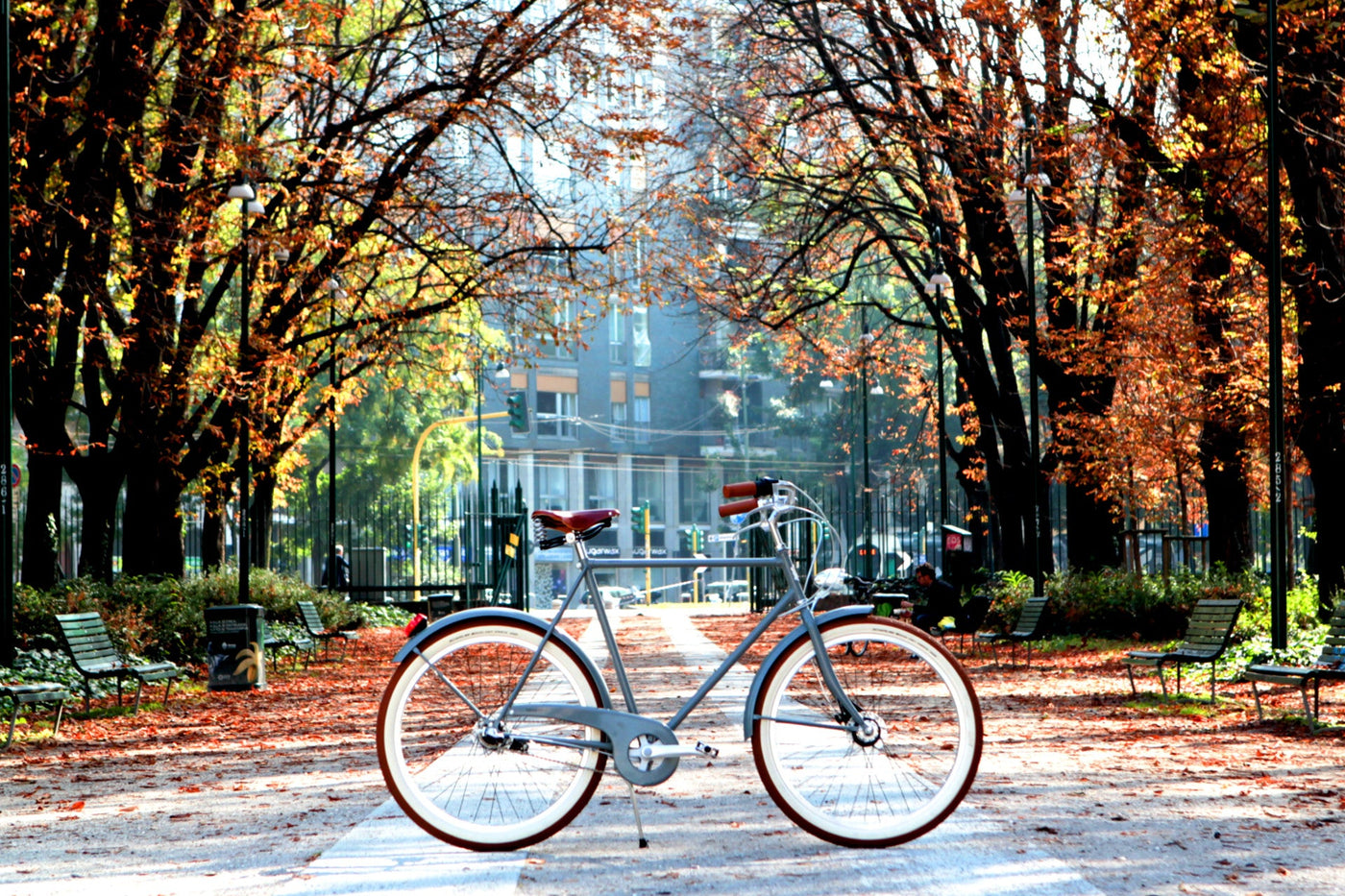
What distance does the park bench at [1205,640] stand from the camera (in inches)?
509

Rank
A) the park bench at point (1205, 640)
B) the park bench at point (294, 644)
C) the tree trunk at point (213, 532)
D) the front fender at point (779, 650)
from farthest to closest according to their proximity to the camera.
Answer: the tree trunk at point (213, 532) → the park bench at point (294, 644) → the park bench at point (1205, 640) → the front fender at point (779, 650)

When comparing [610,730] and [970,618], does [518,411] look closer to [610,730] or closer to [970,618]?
[970,618]

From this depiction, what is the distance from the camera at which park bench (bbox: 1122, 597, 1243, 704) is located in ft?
42.4

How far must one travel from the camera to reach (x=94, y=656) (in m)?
13.8

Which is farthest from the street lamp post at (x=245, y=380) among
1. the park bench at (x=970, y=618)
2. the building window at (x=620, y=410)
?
the building window at (x=620, y=410)

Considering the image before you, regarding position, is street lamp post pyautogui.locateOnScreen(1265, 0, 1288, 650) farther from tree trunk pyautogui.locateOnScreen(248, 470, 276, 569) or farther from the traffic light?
the traffic light

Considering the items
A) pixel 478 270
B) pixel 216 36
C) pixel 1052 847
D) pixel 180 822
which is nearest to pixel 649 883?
pixel 1052 847

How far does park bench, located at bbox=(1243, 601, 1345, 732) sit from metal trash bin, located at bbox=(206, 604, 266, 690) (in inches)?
396

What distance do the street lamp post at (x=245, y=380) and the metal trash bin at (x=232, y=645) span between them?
3.86 meters

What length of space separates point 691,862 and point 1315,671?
6.68 meters

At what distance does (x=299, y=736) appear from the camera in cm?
1160

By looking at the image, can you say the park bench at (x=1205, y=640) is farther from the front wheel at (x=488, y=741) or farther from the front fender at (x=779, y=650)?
the front wheel at (x=488, y=741)

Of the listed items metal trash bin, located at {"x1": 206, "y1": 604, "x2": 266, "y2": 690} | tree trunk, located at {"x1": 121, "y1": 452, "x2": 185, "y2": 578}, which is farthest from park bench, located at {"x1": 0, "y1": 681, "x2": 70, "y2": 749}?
tree trunk, located at {"x1": 121, "y1": 452, "x2": 185, "y2": 578}

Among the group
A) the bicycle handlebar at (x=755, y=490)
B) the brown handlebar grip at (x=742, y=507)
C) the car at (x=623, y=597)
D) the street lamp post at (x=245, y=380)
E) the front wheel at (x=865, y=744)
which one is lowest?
the car at (x=623, y=597)
